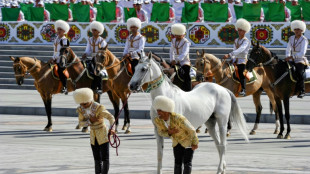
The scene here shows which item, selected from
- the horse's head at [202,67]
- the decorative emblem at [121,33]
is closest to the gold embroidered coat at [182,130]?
the horse's head at [202,67]

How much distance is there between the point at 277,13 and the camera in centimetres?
3606

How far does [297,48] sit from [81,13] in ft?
66.6

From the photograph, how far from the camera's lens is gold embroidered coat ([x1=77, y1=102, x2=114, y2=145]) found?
12289 mm

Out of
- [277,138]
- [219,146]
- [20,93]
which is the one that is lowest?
[20,93]

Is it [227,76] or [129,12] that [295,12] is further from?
[227,76]

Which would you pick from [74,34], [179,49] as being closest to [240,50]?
[179,49]

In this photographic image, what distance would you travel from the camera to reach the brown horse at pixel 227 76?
2136 cm

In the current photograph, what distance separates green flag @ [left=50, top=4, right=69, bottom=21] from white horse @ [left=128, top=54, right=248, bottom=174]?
26954 mm

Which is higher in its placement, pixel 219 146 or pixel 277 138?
pixel 219 146

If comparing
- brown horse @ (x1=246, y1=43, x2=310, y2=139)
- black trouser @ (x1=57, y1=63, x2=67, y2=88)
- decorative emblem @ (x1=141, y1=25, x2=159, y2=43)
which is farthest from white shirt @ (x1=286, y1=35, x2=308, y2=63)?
decorative emblem @ (x1=141, y1=25, x2=159, y2=43)

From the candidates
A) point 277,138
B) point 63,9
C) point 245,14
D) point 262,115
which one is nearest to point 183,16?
point 245,14

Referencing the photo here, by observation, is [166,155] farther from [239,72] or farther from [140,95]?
[140,95]

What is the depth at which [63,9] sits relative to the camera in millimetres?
40594

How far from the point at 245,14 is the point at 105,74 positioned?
1522 cm
